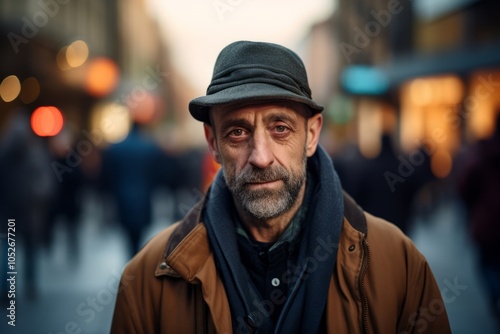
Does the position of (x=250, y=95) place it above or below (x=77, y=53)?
below

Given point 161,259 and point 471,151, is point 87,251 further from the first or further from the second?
point 161,259

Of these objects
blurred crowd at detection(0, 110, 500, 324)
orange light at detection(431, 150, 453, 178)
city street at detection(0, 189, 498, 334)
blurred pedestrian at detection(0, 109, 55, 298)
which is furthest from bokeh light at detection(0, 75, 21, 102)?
orange light at detection(431, 150, 453, 178)

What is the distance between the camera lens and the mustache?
263cm

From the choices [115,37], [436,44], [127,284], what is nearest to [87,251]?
[127,284]

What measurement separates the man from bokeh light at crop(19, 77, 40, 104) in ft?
61.2

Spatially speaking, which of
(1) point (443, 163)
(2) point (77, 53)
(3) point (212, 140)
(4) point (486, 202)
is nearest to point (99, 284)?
(4) point (486, 202)

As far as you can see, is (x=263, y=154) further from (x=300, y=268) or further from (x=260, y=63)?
(x=300, y=268)

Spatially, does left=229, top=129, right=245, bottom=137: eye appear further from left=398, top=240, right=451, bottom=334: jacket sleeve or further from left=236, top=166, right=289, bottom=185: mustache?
left=398, top=240, right=451, bottom=334: jacket sleeve

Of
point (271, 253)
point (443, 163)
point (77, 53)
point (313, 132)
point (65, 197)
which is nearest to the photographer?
point (271, 253)

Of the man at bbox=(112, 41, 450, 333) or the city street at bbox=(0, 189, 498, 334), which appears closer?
the man at bbox=(112, 41, 450, 333)

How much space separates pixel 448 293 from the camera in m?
8.00

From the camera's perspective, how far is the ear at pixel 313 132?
285 cm

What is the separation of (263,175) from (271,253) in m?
0.38

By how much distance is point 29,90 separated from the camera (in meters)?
20.5
